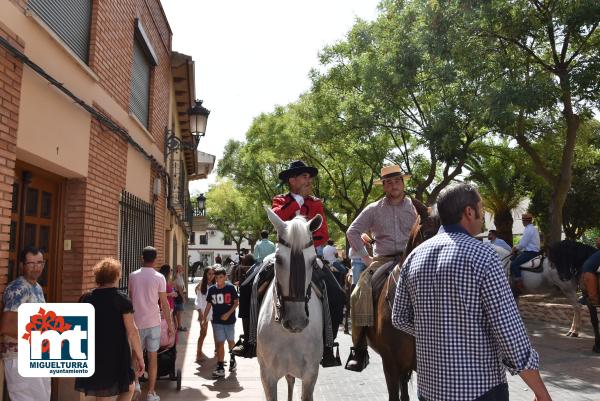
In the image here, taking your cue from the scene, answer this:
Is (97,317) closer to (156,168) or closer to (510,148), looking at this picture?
(156,168)

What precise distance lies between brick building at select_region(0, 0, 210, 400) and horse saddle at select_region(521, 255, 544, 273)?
8.84 meters

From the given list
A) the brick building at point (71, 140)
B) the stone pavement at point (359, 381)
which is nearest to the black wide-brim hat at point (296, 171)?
the brick building at point (71, 140)

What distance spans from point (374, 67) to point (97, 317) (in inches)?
557

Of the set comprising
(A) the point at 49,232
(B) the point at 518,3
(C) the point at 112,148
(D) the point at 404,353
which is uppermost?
(B) the point at 518,3

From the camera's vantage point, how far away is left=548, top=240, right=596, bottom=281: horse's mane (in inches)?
448

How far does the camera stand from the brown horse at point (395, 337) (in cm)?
470

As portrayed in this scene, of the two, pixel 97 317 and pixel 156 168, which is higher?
pixel 156 168

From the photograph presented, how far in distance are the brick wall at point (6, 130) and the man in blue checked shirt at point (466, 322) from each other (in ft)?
12.8

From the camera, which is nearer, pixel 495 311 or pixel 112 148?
pixel 495 311

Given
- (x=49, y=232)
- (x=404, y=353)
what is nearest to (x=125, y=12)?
(x=49, y=232)

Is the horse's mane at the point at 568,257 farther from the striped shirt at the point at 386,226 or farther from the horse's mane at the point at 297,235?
the horse's mane at the point at 297,235

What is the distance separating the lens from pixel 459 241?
2.63 metres

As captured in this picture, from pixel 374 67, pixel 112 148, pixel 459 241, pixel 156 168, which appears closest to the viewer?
pixel 459 241

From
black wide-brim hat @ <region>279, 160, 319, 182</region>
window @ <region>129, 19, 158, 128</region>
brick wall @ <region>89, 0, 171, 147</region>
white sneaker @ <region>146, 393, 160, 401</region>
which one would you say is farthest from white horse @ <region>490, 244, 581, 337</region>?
brick wall @ <region>89, 0, 171, 147</region>
